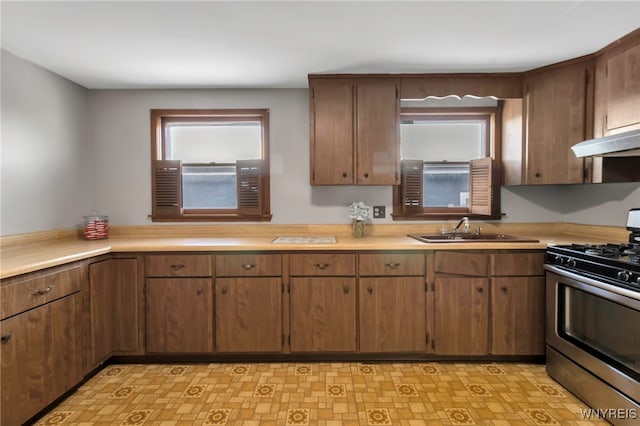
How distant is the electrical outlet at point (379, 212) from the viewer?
3.06 m

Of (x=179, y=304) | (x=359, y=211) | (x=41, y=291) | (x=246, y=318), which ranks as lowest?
(x=246, y=318)

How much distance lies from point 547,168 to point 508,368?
150 centimetres

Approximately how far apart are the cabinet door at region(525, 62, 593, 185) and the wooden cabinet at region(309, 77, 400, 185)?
1.02 m

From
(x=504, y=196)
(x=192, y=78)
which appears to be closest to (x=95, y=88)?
(x=192, y=78)

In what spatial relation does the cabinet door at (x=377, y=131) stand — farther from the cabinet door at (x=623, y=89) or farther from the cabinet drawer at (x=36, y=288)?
the cabinet drawer at (x=36, y=288)

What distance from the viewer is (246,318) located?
8.21ft

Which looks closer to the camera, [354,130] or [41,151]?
[41,151]

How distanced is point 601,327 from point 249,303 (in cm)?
217

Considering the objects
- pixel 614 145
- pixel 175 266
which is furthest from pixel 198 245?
pixel 614 145

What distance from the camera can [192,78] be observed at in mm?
2791

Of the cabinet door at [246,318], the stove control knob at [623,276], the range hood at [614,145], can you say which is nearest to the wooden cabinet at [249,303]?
the cabinet door at [246,318]

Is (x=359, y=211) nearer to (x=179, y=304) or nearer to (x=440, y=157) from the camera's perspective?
(x=440, y=157)

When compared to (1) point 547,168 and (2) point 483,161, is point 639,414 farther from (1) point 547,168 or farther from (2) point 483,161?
(2) point 483,161

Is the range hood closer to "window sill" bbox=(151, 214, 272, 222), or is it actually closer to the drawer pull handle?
"window sill" bbox=(151, 214, 272, 222)
